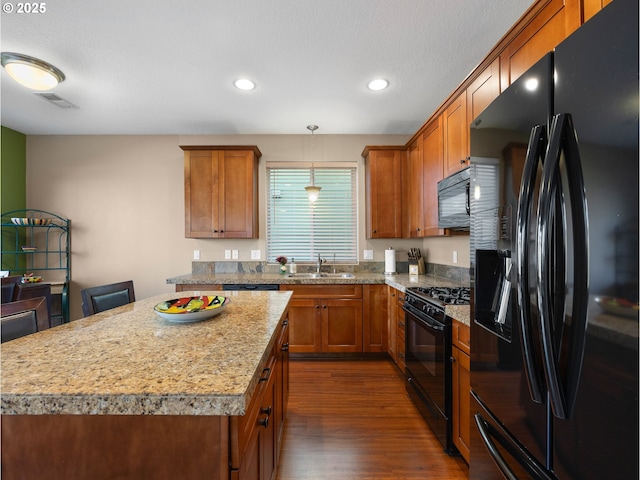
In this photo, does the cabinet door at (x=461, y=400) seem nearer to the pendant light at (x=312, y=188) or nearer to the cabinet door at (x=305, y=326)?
the cabinet door at (x=305, y=326)

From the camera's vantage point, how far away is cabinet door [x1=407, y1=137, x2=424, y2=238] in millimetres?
2930

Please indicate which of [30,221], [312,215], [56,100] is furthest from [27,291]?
[312,215]

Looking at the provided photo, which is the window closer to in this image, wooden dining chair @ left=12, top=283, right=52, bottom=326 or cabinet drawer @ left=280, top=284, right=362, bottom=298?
cabinet drawer @ left=280, top=284, right=362, bottom=298

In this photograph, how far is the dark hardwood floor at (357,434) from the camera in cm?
162

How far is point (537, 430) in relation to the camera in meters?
0.83

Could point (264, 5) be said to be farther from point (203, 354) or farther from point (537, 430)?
point (537, 430)

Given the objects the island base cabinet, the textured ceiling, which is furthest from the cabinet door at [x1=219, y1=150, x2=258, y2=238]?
the island base cabinet

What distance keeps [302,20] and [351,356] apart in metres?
3.07

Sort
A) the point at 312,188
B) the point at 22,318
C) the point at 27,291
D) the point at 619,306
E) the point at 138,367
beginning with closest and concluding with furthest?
the point at 619,306, the point at 138,367, the point at 22,318, the point at 27,291, the point at 312,188

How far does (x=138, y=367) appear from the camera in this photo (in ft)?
2.55

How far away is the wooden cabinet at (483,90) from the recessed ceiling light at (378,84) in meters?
0.78

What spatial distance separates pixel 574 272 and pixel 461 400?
1.20 m

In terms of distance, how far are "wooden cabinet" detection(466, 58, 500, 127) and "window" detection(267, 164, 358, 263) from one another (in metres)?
1.89

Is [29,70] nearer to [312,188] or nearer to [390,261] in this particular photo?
[312,188]
